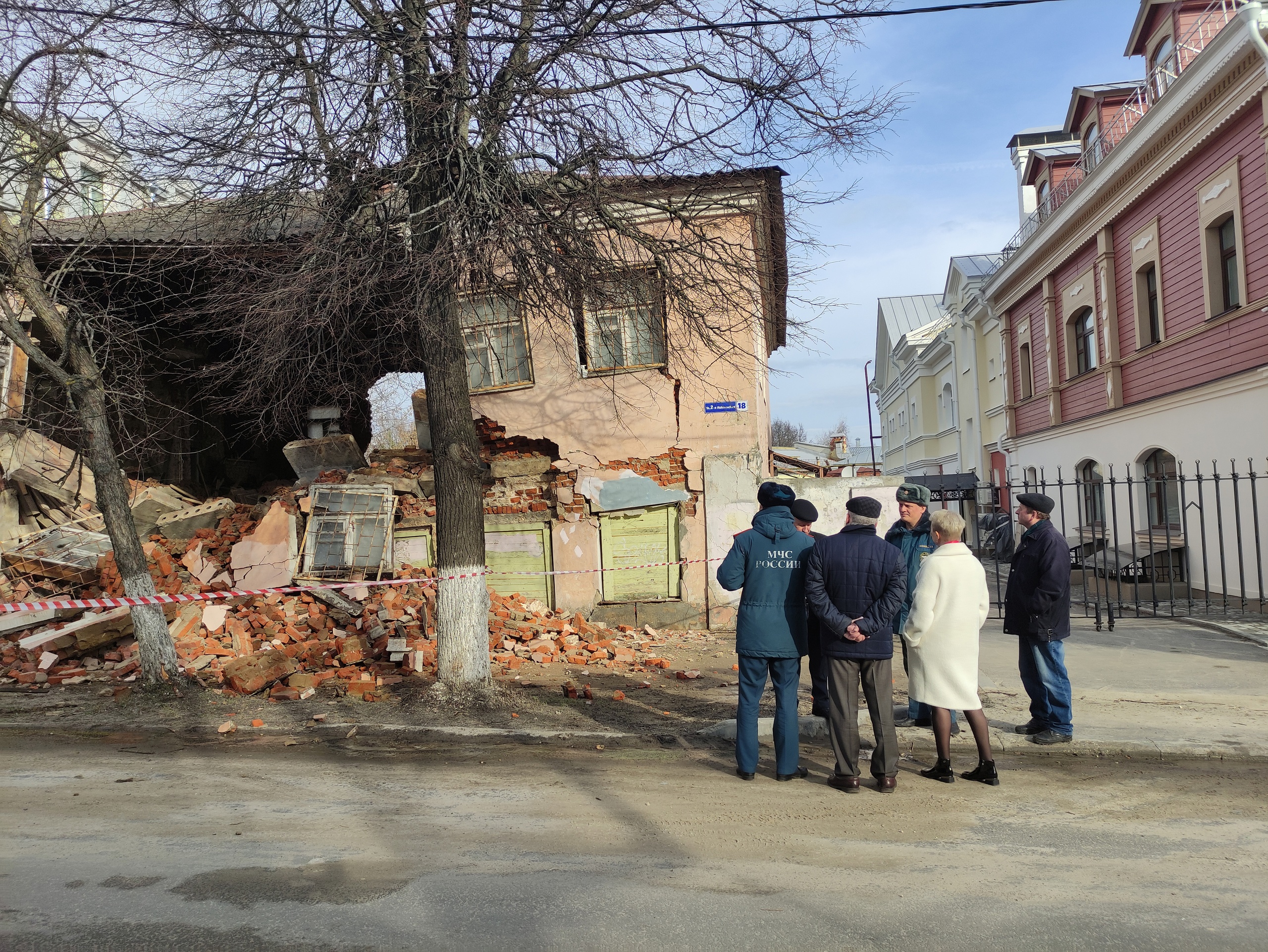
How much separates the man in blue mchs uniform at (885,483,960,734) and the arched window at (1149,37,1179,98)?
11.8 meters

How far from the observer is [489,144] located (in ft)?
23.7

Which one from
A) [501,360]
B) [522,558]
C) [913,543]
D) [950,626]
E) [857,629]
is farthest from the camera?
[501,360]

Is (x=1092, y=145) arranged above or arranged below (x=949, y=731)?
above

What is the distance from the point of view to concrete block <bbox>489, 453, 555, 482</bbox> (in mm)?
12383

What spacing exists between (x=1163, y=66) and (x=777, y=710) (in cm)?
1545

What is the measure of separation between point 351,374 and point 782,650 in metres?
10.1

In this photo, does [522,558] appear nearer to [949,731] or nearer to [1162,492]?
[949,731]

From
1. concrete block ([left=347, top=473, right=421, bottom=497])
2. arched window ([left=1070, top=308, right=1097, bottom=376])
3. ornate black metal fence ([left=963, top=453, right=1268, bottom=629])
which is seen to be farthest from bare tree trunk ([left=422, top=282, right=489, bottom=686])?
arched window ([left=1070, top=308, right=1097, bottom=376])

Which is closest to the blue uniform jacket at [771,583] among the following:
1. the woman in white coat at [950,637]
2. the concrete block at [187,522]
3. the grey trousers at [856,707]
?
the grey trousers at [856,707]

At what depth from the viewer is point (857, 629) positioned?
5.02 meters

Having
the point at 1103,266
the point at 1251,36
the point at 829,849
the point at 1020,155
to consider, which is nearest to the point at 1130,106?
the point at 1103,266

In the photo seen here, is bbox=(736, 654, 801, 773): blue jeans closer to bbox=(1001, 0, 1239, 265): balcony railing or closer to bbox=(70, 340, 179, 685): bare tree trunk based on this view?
bbox=(70, 340, 179, 685): bare tree trunk

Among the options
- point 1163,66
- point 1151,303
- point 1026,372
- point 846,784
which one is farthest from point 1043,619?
point 1026,372

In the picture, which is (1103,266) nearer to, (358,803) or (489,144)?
(489,144)
